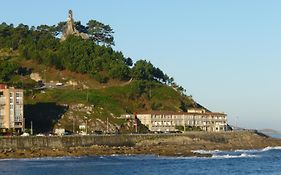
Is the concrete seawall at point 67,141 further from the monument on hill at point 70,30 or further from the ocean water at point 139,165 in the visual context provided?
the monument on hill at point 70,30

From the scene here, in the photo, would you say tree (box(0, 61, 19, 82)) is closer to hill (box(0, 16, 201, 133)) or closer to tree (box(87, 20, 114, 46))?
hill (box(0, 16, 201, 133))

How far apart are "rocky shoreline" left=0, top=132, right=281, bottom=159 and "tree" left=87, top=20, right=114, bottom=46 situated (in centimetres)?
5363

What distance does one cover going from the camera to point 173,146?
11881cm

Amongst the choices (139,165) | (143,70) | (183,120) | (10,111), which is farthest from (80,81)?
(139,165)

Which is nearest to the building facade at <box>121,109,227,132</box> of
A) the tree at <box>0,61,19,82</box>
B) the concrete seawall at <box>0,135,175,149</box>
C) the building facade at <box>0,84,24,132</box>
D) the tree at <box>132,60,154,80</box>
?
the tree at <box>132,60,154,80</box>

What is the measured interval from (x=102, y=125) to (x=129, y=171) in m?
53.5

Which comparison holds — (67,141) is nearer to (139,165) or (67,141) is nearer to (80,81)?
(139,165)

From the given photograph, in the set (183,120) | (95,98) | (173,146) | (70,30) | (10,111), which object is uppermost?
(70,30)

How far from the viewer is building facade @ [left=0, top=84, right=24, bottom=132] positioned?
4500 inches

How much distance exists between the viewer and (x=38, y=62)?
159 meters

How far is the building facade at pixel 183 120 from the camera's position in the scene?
5443 inches

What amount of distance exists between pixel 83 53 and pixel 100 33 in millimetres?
22520

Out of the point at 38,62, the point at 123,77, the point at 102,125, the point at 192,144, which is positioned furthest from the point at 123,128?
the point at 38,62

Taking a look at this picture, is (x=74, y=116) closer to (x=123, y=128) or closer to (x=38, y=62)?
(x=123, y=128)
